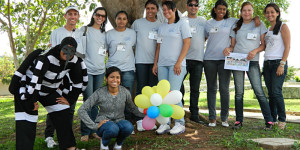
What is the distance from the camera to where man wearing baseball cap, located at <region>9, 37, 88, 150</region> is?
3.59 m

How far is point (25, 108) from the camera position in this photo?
3674mm

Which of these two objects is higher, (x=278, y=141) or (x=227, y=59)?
(x=227, y=59)

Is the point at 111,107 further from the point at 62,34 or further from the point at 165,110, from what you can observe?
the point at 62,34

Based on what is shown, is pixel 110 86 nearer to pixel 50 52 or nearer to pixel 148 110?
pixel 148 110

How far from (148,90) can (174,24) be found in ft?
4.15

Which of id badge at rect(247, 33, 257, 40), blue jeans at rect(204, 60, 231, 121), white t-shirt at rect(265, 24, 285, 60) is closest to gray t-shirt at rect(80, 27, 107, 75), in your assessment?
blue jeans at rect(204, 60, 231, 121)

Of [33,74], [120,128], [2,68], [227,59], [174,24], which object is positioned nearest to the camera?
[33,74]

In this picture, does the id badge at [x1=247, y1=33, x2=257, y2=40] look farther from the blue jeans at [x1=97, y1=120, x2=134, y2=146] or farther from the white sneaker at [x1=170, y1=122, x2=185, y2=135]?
the blue jeans at [x1=97, y1=120, x2=134, y2=146]

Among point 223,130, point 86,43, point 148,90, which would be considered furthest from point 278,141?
point 86,43

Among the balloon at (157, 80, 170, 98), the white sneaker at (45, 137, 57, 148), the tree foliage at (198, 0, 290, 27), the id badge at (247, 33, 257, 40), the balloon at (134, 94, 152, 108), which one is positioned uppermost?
the tree foliage at (198, 0, 290, 27)

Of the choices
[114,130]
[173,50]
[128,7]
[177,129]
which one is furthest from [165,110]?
[128,7]

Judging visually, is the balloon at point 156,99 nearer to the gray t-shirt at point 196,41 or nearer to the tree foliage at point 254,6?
the gray t-shirt at point 196,41

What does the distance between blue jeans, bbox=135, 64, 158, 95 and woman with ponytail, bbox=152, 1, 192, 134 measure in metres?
0.34

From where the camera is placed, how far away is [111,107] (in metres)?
4.10
